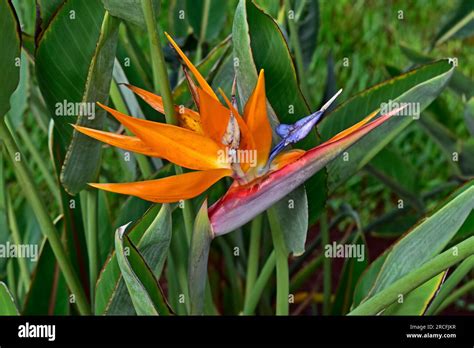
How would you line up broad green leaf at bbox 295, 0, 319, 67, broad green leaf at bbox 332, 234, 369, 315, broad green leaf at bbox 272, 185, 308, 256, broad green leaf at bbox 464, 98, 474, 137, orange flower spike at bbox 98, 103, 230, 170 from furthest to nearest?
1. broad green leaf at bbox 295, 0, 319, 67
2. broad green leaf at bbox 332, 234, 369, 315
3. broad green leaf at bbox 464, 98, 474, 137
4. broad green leaf at bbox 272, 185, 308, 256
5. orange flower spike at bbox 98, 103, 230, 170

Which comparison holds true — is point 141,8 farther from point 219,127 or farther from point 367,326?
point 367,326

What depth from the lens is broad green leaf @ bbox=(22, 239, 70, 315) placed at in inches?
42.9

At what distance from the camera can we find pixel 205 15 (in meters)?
1.35

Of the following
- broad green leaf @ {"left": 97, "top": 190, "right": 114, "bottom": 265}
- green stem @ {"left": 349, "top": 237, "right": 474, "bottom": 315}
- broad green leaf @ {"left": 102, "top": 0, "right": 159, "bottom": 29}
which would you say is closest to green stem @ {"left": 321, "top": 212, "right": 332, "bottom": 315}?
broad green leaf @ {"left": 97, "top": 190, "right": 114, "bottom": 265}

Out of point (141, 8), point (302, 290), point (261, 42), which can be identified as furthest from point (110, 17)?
point (302, 290)

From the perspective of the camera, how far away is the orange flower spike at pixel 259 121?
0.73 meters

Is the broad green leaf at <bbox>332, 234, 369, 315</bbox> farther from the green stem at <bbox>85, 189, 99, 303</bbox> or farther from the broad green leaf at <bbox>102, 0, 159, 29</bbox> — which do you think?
the broad green leaf at <bbox>102, 0, 159, 29</bbox>

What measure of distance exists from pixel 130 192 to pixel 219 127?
0.34ft

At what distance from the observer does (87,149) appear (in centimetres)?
90

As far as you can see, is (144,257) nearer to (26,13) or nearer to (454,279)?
(454,279)

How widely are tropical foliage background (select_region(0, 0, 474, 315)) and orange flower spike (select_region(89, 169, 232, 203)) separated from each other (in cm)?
4

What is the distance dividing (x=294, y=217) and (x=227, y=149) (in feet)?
0.40

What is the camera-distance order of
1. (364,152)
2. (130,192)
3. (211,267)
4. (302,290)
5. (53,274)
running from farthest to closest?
(302,290), (211,267), (53,274), (364,152), (130,192)

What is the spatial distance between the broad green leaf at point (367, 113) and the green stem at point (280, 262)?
16 centimetres
